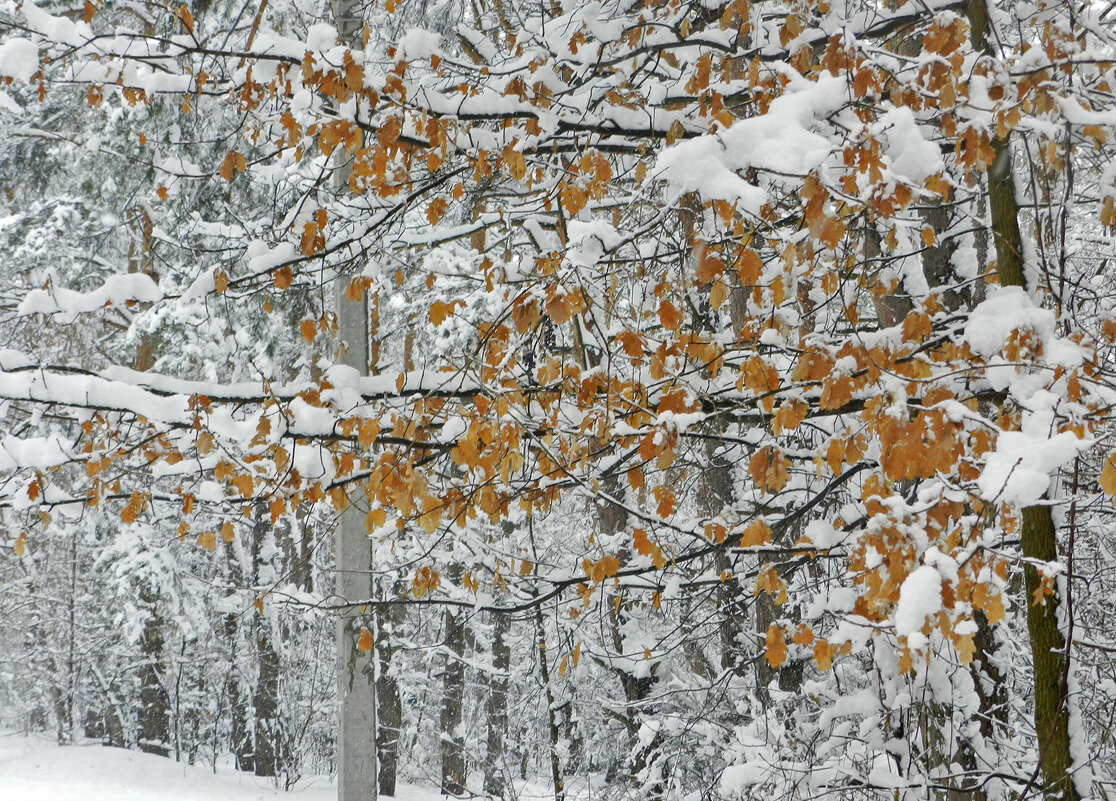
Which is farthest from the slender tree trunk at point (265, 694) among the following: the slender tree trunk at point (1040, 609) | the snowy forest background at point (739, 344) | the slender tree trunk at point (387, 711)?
the slender tree trunk at point (1040, 609)

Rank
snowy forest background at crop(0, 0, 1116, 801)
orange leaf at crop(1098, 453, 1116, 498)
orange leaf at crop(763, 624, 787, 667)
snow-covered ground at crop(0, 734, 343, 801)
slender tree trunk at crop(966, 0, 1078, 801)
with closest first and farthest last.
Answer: orange leaf at crop(1098, 453, 1116, 498) < snowy forest background at crop(0, 0, 1116, 801) < slender tree trunk at crop(966, 0, 1078, 801) < orange leaf at crop(763, 624, 787, 667) < snow-covered ground at crop(0, 734, 343, 801)

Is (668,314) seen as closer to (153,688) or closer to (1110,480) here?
(1110,480)

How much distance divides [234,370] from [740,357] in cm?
845

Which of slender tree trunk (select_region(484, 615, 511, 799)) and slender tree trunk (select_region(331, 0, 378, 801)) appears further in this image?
slender tree trunk (select_region(484, 615, 511, 799))

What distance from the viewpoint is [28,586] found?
771 inches

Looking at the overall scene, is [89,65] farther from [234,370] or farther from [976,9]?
[234,370]

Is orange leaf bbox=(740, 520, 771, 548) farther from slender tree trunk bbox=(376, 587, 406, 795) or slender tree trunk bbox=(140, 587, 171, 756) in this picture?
slender tree trunk bbox=(376, 587, 406, 795)

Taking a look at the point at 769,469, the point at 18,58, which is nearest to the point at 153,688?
the point at 18,58

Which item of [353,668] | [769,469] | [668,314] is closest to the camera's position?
[668,314]

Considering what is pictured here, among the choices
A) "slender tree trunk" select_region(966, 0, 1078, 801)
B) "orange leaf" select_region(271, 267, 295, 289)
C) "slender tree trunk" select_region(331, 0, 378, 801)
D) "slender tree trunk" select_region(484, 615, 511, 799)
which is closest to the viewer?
"slender tree trunk" select_region(966, 0, 1078, 801)

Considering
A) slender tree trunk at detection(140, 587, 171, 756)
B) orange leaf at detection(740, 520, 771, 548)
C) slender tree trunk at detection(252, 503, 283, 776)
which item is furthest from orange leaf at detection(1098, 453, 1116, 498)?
slender tree trunk at detection(252, 503, 283, 776)

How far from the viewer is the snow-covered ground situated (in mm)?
12008

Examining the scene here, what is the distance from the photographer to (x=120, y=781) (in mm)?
12789

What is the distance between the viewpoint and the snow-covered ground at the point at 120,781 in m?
12.0
